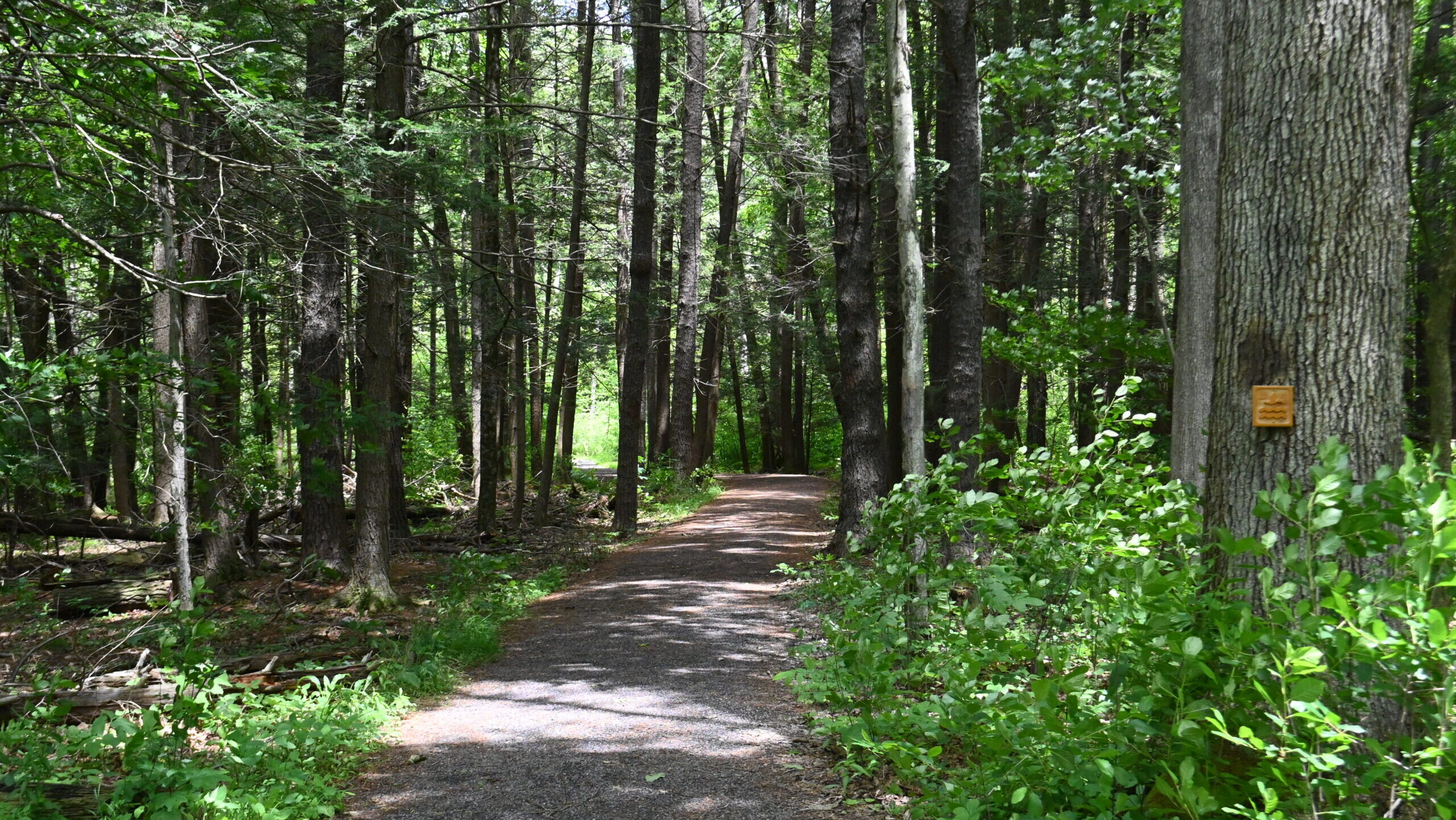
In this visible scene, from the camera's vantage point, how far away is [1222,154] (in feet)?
11.6

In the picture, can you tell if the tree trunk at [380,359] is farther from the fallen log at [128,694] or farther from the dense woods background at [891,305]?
the fallen log at [128,694]

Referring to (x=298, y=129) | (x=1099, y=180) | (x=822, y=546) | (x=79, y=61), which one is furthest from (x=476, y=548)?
(x=1099, y=180)

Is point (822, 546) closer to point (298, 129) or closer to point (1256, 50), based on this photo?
point (298, 129)

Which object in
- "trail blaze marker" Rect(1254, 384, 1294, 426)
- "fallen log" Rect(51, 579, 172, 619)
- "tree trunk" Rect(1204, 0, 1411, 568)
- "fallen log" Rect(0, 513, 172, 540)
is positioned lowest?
"fallen log" Rect(51, 579, 172, 619)

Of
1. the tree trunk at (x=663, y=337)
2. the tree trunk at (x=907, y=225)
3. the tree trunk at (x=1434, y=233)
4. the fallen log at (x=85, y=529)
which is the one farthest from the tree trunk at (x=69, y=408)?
the tree trunk at (x=663, y=337)

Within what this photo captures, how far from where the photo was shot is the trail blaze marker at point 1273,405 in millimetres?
3232

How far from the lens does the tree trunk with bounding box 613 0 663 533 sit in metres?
14.8

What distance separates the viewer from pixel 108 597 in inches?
448

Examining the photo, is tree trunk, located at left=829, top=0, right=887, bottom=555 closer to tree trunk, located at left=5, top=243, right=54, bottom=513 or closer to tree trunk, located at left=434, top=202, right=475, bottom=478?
tree trunk, located at left=434, top=202, right=475, bottom=478

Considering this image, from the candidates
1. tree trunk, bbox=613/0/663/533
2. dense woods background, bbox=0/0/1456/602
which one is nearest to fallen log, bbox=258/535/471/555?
dense woods background, bbox=0/0/1456/602

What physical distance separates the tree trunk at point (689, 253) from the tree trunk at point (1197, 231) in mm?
13232

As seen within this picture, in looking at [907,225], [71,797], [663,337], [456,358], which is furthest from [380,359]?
[663,337]

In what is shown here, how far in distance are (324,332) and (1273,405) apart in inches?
428

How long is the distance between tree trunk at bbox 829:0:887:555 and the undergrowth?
19.6 ft
